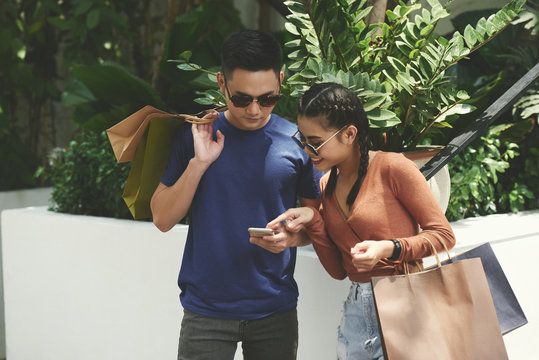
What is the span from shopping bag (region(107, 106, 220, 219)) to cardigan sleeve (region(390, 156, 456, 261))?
634mm

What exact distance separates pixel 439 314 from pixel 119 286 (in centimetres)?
265

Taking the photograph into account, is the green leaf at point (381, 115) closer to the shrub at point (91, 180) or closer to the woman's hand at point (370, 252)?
the woman's hand at point (370, 252)

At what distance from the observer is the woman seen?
5.75ft

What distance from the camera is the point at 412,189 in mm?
1759

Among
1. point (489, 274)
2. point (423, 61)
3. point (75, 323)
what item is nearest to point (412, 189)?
point (489, 274)

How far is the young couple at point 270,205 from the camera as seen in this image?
5.95ft

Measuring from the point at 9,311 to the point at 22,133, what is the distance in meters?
2.25

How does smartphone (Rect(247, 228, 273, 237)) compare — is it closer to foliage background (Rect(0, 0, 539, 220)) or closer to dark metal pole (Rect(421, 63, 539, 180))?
dark metal pole (Rect(421, 63, 539, 180))

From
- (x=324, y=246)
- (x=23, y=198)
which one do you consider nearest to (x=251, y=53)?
(x=324, y=246)

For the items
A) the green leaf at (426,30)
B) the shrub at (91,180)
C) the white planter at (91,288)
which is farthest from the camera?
the shrub at (91,180)

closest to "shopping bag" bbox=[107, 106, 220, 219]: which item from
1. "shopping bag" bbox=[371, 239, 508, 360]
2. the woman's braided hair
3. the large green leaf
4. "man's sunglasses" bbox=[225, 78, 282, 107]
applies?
"man's sunglasses" bbox=[225, 78, 282, 107]

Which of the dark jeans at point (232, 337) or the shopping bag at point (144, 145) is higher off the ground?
the shopping bag at point (144, 145)

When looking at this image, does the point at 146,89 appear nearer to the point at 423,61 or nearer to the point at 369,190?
the point at 423,61

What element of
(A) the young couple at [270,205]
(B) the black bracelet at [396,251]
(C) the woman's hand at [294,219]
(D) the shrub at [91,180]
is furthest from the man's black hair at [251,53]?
(D) the shrub at [91,180]
